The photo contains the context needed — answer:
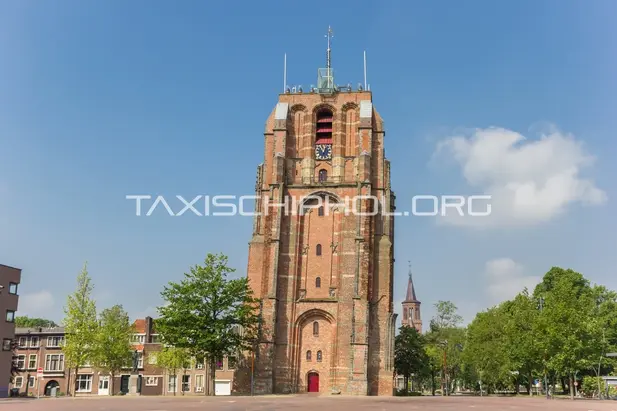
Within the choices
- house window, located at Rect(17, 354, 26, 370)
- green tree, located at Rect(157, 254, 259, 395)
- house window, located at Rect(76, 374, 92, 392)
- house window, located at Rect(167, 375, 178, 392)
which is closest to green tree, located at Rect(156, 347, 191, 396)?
green tree, located at Rect(157, 254, 259, 395)

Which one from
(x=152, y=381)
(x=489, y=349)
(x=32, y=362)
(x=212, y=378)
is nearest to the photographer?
(x=212, y=378)

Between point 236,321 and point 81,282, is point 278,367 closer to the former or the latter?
point 236,321

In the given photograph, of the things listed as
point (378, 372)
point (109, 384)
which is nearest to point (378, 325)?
point (378, 372)

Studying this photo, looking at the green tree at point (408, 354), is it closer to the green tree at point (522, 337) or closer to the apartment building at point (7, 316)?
the green tree at point (522, 337)

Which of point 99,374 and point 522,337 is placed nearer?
point 522,337

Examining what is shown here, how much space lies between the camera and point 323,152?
65.6 meters

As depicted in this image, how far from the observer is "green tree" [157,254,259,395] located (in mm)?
53031

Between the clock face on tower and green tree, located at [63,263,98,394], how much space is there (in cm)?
2694

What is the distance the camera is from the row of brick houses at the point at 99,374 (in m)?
78.9

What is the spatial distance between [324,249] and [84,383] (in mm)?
42486

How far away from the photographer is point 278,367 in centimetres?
5850

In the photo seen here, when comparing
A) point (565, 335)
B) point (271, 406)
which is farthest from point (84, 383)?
point (565, 335)

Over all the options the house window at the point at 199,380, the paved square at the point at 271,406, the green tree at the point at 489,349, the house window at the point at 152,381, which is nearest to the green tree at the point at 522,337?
the green tree at the point at 489,349

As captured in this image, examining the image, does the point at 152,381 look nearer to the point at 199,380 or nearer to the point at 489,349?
the point at 199,380
